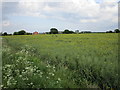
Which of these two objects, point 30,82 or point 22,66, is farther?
Answer: point 22,66

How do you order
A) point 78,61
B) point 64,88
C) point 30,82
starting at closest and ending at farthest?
point 64,88 → point 30,82 → point 78,61

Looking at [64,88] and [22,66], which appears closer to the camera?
[64,88]

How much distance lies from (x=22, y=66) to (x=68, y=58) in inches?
77.8

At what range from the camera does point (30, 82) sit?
16.0 ft

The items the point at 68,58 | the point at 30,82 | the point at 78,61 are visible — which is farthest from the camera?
the point at 68,58

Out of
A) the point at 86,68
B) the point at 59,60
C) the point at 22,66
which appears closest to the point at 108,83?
the point at 86,68

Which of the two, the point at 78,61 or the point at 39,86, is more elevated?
the point at 78,61

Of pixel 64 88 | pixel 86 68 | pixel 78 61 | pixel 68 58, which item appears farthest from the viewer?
pixel 68 58

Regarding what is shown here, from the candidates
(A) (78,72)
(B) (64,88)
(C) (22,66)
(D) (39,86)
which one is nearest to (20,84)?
(D) (39,86)

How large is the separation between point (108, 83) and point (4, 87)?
3.15 metres

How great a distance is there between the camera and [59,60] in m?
7.13

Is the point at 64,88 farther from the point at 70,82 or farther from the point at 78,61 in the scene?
the point at 78,61

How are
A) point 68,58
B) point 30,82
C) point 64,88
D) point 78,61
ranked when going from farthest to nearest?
1. point 68,58
2. point 78,61
3. point 30,82
4. point 64,88

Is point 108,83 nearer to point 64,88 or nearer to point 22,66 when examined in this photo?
point 64,88
